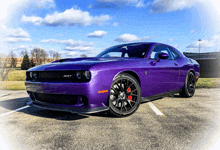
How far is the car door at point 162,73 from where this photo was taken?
377cm

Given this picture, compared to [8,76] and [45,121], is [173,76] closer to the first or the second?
[45,121]

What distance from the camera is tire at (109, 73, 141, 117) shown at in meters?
3.10

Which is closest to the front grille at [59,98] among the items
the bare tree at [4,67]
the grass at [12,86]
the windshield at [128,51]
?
the windshield at [128,51]

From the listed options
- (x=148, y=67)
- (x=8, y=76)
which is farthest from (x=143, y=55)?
(x=8, y=76)

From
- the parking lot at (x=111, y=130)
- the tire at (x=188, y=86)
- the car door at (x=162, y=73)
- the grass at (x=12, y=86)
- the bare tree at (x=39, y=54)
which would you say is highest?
the bare tree at (x=39, y=54)

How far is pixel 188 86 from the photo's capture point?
5.19 metres

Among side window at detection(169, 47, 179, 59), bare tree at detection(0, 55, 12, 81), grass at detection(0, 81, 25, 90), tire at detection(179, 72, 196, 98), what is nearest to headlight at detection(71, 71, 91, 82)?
side window at detection(169, 47, 179, 59)

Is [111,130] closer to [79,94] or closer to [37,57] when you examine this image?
[79,94]

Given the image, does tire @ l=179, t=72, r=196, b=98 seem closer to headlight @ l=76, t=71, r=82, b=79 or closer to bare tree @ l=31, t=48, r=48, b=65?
headlight @ l=76, t=71, r=82, b=79

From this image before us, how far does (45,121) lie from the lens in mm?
3066

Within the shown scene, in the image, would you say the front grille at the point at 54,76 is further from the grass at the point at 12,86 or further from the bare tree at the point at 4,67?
the bare tree at the point at 4,67

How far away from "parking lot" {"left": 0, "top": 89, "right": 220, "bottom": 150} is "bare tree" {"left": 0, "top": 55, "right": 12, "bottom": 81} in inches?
1446

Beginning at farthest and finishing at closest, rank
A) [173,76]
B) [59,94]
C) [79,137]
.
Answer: [173,76] → [59,94] → [79,137]

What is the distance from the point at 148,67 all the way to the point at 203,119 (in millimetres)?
1310
